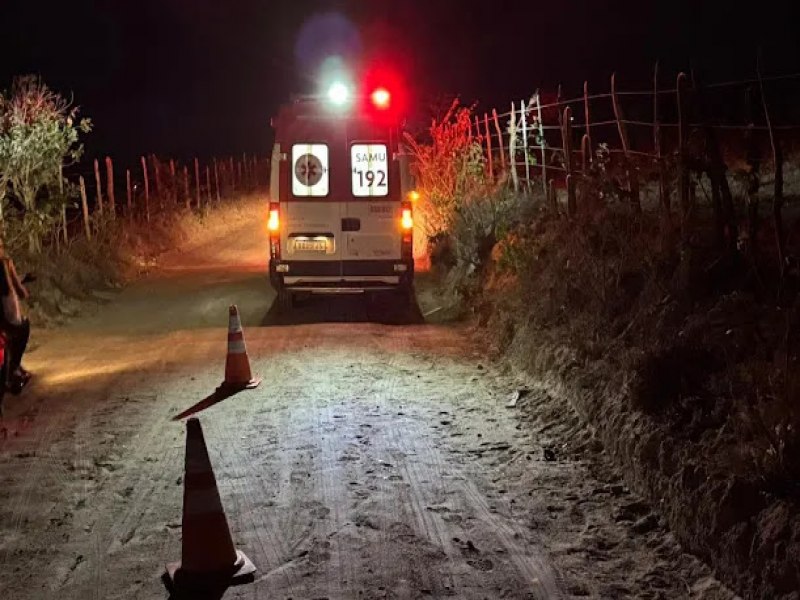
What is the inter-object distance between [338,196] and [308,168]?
0.53 m

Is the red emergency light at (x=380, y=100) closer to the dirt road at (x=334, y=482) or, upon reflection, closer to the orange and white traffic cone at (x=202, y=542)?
the dirt road at (x=334, y=482)

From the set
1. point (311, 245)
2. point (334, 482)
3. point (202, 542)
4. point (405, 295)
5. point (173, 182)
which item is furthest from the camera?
point (173, 182)

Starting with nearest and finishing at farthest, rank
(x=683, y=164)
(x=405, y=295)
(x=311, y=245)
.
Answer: (x=683, y=164), (x=311, y=245), (x=405, y=295)

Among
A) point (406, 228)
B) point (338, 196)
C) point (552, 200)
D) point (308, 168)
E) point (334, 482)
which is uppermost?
point (308, 168)

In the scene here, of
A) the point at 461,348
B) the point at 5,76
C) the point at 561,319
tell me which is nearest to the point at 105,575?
the point at 561,319

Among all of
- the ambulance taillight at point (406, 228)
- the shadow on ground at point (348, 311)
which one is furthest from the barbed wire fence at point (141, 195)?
the ambulance taillight at point (406, 228)

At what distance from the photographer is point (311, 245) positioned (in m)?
11.9

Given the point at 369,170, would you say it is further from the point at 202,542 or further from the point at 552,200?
the point at 202,542

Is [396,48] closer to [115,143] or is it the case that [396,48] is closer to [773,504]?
[115,143]

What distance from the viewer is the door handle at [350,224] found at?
11844 mm

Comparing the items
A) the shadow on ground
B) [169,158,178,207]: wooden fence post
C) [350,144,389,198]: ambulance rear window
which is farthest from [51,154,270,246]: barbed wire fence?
[350,144,389,198]: ambulance rear window

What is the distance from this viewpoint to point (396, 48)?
40.4m

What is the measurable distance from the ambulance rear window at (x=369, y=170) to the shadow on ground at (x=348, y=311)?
1715mm

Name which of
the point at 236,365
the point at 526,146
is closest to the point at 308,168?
the point at 236,365
